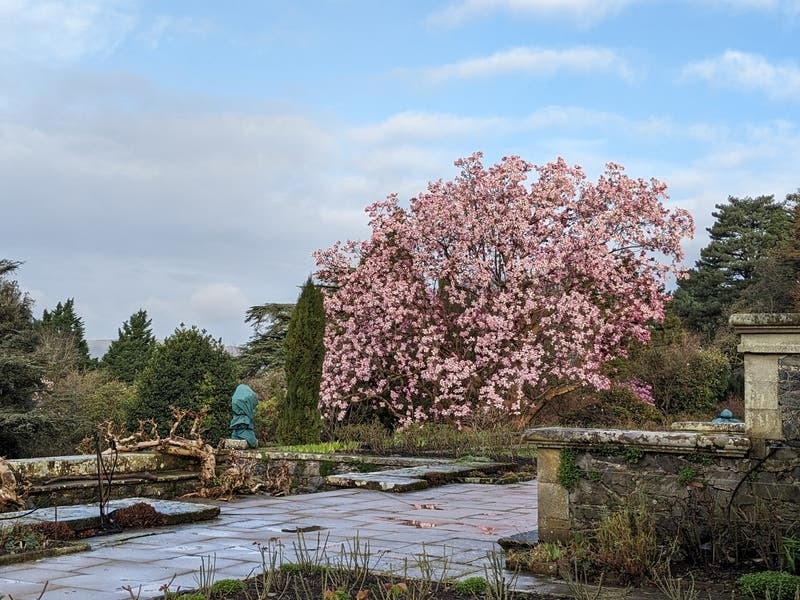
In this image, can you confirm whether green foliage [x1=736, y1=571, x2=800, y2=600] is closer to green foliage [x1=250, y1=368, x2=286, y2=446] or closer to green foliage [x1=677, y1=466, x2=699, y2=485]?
green foliage [x1=677, y1=466, x2=699, y2=485]

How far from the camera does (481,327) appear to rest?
1747cm

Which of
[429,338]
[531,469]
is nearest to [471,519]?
[531,469]

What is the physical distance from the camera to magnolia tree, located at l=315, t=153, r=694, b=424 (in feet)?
56.9

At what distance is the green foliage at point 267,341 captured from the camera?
28.1 meters

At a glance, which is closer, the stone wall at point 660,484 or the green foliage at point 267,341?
the stone wall at point 660,484

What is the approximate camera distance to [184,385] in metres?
16.2

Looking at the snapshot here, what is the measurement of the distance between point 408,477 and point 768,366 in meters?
6.42

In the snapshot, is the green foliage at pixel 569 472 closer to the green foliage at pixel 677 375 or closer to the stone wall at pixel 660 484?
the stone wall at pixel 660 484

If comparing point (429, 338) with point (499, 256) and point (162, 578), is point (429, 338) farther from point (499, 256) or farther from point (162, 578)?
point (162, 578)

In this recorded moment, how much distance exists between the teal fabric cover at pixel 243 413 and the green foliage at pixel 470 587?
31.6 feet

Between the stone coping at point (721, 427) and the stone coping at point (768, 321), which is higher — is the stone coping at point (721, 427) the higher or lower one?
the lower one

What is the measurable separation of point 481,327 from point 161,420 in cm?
655

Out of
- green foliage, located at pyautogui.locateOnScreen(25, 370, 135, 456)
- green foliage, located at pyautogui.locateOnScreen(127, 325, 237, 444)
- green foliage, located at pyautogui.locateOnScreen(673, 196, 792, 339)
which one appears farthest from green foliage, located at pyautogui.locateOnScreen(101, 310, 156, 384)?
green foliage, located at pyautogui.locateOnScreen(673, 196, 792, 339)

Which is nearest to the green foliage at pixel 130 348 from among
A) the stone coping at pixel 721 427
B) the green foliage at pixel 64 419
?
the green foliage at pixel 64 419
